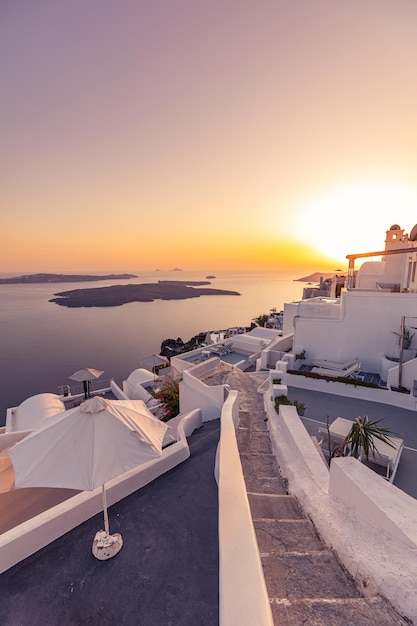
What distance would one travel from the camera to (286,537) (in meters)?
4.29

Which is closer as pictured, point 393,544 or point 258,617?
point 258,617

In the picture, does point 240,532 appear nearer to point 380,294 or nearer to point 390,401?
point 390,401

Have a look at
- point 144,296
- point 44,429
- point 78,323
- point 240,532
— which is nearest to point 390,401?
point 240,532

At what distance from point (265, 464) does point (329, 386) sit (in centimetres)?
722

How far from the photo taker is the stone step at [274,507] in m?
5.14

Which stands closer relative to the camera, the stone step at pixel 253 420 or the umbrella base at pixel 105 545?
the umbrella base at pixel 105 545

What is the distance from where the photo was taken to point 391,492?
4.12 m

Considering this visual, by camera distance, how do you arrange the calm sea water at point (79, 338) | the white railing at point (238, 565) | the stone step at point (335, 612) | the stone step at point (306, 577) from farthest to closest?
the calm sea water at point (79, 338)
the stone step at point (306, 577)
the stone step at point (335, 612)
the white railing at point (238, 565)

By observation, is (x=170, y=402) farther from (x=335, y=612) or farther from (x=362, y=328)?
(x=335, y=612)

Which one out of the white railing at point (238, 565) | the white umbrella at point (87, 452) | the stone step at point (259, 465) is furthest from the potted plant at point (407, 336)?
the white umbrella at point (87, 452)

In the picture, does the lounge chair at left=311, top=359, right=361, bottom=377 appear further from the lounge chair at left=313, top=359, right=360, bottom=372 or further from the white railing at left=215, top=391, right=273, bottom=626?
the white railing at left=215, top=391, right=273, bottom=626

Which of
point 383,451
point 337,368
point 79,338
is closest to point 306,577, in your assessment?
point 383,451

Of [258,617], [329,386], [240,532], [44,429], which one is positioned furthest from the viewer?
[329,386]

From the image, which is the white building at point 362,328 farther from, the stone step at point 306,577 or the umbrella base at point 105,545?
the umbrella base at point 105,545
